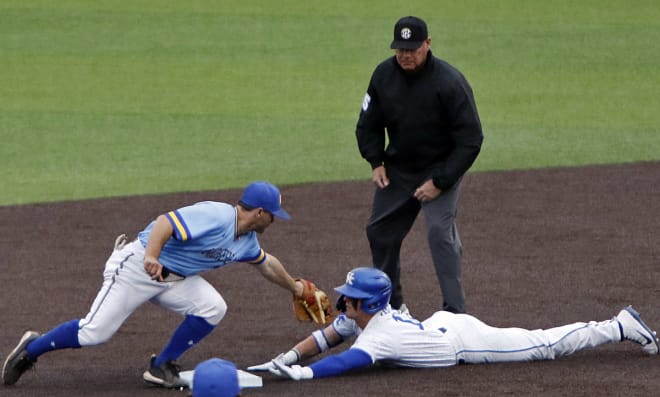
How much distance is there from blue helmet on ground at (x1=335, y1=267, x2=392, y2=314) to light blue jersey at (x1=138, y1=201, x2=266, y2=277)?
63cm

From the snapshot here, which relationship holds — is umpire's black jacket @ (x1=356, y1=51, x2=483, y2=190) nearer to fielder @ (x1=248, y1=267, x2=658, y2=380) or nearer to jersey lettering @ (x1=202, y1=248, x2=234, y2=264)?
fielder @ (x1=248, y1=267, x2=658, y2=380)

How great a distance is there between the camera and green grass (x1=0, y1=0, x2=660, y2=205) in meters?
14.2

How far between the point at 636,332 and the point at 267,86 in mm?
11567

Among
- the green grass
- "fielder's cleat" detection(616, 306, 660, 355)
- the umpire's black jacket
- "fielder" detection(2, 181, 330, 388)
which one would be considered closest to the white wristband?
"fielder" detection(2, 181, 330, 388)

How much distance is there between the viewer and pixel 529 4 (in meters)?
23.3

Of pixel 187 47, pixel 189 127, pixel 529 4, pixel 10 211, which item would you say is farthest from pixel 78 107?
pixel 529 4

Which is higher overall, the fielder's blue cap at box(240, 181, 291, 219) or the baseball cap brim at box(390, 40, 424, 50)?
the baseball cap brim at box(390, 40, 424, 50)

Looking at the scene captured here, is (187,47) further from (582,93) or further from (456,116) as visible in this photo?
(456,116)

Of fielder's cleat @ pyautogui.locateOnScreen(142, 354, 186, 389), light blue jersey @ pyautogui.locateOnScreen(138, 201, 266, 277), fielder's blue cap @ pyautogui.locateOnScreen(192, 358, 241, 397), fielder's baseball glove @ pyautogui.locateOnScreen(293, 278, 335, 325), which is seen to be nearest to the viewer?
fielder's blue cap @ pyautogui.locateOnScreen(192, 358, 241, 397)

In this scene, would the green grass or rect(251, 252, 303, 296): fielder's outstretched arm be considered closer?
rect(251, 252, 303, 296): fielder's outstretched arm

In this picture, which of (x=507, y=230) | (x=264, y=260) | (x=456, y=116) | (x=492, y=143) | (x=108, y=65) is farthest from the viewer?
(x=108, y=65)

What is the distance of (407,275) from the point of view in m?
9.86

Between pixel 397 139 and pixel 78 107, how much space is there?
9.79m

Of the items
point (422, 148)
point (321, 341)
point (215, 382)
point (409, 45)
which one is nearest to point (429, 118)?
point (422, 148)
